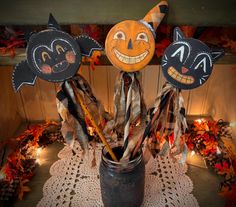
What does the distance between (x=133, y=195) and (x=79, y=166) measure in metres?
0.29

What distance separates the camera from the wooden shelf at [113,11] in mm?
595

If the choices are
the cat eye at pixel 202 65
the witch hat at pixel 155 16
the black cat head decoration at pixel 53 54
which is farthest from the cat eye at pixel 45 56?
the cat eye at pixel 202 65

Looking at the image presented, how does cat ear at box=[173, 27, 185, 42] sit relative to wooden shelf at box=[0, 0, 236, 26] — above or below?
below

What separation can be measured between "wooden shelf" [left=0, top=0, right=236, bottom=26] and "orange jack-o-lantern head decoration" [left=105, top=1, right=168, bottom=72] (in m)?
0.05

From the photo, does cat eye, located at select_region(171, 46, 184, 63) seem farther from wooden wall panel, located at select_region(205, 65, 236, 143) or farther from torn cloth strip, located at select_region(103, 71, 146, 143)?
wooden wall panel, located at select_region(205, 65, 236, 143)

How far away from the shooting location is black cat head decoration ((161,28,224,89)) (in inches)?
21.0

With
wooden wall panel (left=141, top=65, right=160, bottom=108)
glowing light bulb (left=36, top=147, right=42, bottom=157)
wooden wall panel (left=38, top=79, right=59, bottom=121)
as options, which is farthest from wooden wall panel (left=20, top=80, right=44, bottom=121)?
wooden wall panel (left=141, top=65, right=160, bottom=108)

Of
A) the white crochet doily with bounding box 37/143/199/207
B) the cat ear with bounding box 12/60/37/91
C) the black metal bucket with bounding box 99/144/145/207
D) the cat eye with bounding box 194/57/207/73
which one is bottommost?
the white crochet doily with bounding box 37/143/199/207

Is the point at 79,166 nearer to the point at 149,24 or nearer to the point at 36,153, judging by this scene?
the point at 36,153

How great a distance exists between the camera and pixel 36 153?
3.26ft

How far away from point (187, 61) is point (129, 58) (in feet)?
0.43

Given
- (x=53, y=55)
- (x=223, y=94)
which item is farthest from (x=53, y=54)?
(x=223, y=94)

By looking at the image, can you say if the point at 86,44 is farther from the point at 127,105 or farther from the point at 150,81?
the point at 150,81

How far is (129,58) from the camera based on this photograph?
0.56 meters
